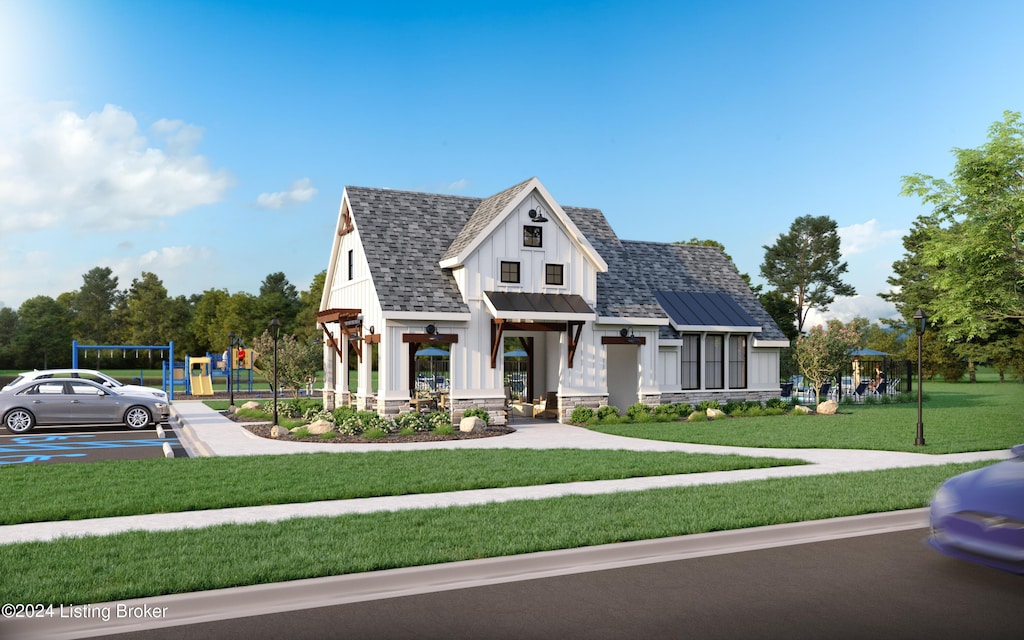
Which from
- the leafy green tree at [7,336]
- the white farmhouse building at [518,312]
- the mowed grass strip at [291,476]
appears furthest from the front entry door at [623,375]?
the leafy green tree at [7,336]

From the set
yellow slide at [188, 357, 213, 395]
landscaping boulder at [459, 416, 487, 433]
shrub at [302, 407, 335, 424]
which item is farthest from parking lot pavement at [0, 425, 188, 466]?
yellow slide at [188, 357, 213, 395]

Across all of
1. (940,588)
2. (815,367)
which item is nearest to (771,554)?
(940,588)

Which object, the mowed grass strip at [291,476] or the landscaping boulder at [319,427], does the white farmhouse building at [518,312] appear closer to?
the landscaping boulder at [319,427]

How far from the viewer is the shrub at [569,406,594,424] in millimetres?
24438

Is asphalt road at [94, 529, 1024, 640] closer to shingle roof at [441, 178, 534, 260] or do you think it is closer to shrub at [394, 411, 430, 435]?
shrub at [394, 411, 430, 435]

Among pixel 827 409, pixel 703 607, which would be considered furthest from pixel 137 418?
pixel 827 409

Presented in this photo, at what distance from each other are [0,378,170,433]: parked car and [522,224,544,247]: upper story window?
39.2ft

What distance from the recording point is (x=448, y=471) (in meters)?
13.5

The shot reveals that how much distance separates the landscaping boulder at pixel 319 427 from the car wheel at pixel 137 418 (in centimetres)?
530

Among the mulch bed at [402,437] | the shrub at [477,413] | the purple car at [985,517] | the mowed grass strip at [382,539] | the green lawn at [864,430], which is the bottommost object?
the mulch bed at [402,437]

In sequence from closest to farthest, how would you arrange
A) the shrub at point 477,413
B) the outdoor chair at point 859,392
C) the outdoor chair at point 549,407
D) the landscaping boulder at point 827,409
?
the shrub at point 477,413 < the outdoor chair at point 549,407 < the landscaping boulder at point 827,409 < the outdoor chair at point 859,392

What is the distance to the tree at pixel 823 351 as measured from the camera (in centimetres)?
3009

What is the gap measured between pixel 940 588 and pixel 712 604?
2280mm

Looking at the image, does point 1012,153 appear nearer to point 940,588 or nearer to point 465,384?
point 465,384
